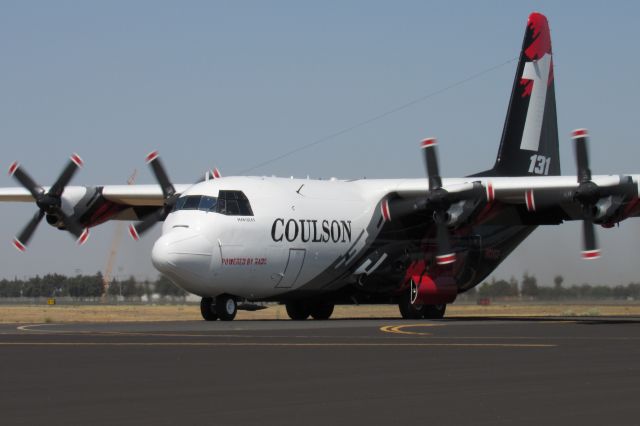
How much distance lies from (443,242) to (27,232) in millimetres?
14159

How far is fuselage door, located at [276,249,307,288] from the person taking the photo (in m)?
33.7

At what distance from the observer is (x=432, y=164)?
34.7 m

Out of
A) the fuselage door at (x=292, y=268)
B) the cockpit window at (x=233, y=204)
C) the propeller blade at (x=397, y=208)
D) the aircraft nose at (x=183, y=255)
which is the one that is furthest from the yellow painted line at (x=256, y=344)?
the propeller blade at (x=397, y=208)

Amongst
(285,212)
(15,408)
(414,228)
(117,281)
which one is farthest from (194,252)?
(117,281)

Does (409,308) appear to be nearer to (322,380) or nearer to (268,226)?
(268,226)

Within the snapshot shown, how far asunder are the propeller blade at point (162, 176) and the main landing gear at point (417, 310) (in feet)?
28.8

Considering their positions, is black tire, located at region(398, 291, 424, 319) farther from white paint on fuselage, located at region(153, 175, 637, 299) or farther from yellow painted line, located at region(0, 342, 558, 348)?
yellow painted line, located at region(0, 342, 558, 348)

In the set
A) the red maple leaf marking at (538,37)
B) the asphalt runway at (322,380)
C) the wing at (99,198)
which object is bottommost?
the asphalt runway at (322,380)

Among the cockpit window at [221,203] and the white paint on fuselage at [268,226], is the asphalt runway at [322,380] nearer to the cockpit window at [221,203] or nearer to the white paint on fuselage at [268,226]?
the white paint on fuselage at [268,226]

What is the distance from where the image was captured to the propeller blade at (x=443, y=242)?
111 ft

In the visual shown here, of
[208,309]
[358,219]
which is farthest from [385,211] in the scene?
[208,309]

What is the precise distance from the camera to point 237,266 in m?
32.0

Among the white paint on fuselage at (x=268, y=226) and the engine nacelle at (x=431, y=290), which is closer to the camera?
the white paint on fuselage at (x=268, y=226)

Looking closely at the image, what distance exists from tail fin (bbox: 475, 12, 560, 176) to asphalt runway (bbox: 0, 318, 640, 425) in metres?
18.6
